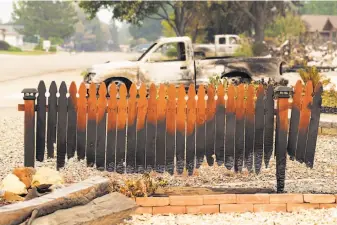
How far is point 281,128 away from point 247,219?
1273 millimetres

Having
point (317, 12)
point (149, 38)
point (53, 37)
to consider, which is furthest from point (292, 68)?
point (149, 38)

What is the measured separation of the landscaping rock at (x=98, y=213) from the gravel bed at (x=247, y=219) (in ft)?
1.17

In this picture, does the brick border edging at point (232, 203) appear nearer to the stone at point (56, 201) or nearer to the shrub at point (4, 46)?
the stone at point (56, 201)

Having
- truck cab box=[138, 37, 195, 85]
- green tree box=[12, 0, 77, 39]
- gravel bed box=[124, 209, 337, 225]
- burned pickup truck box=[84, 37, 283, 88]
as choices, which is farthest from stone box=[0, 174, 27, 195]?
green tree box=[12, 0, 77, 39]

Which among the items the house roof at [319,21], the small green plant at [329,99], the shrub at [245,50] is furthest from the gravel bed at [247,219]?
the house roof at [319,21]

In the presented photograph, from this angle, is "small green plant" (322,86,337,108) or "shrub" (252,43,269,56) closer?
"small green plant" (322,86,337,108)

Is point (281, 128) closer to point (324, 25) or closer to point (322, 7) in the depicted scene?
point (324, 25)

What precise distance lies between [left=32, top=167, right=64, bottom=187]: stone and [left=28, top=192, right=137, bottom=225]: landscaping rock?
795mm

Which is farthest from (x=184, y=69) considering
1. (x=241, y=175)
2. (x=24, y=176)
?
(x=24, y=176)

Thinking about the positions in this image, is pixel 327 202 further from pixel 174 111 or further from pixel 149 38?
pixel 149 38

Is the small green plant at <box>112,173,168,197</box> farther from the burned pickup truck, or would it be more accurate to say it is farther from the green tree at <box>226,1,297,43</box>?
the green tree at <box>226,1,297,43</box>

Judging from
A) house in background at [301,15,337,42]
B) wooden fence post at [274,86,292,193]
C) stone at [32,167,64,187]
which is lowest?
stone at [32,167,64,187]

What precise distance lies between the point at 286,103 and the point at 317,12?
15438 cm

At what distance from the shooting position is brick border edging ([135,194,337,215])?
23.3 ft
